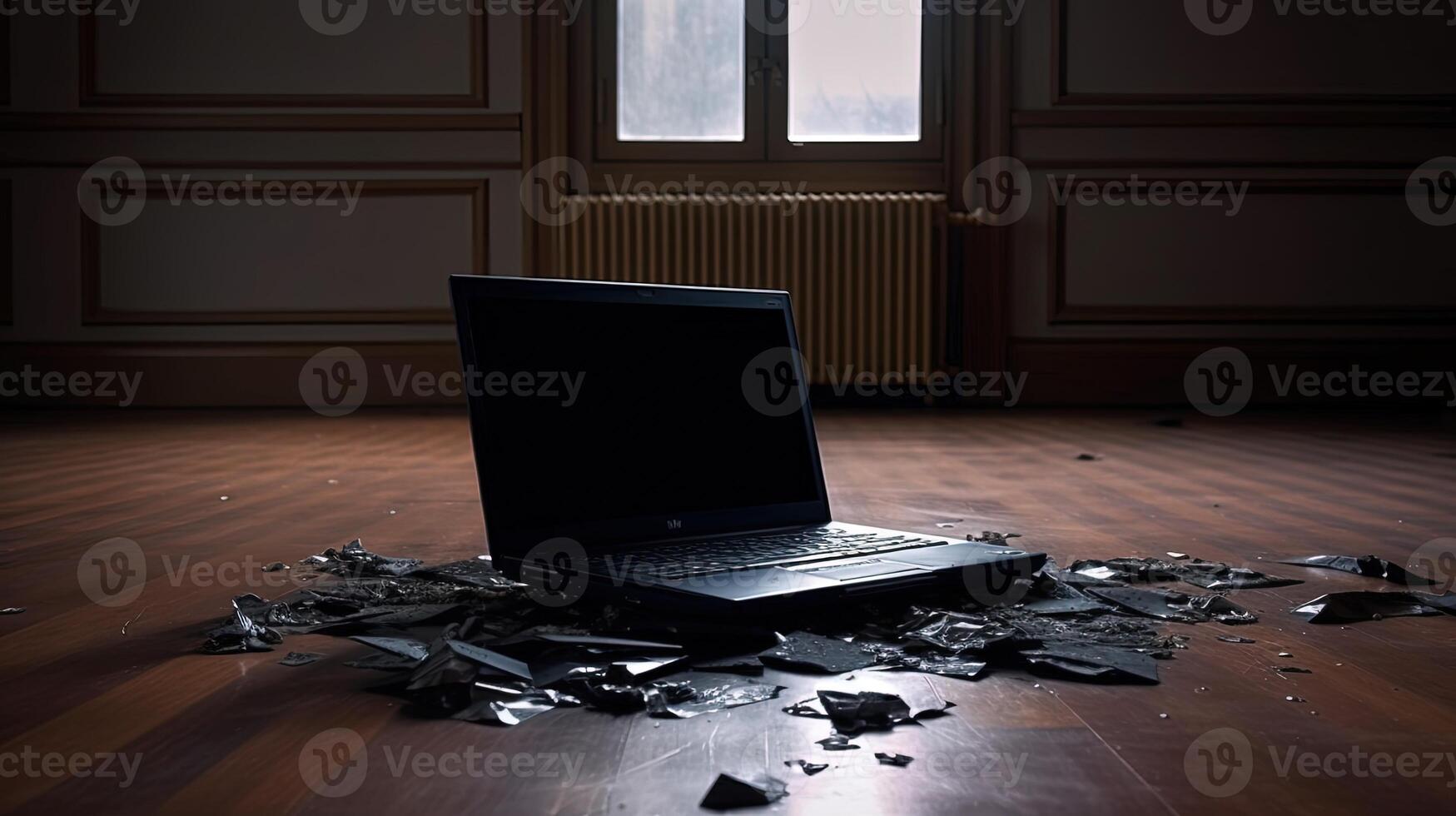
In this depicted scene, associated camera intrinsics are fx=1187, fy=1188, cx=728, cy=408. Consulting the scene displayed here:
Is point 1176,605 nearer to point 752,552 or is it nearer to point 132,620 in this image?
point 752,552

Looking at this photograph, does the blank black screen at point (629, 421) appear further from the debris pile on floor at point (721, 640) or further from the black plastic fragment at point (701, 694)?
the black plastic fragment at point (701, 694)

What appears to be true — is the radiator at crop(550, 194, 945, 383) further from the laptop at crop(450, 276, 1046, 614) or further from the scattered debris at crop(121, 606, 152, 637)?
the scattered debris at crop(121, 606, 152, 637)

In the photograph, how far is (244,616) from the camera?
908 millimetres

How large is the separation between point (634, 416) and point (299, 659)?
34cm

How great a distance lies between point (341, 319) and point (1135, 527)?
3384 millimetres

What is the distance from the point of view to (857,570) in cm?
91

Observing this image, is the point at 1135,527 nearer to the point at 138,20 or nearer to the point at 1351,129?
the point at 1351,129

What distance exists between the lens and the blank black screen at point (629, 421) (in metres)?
0.94

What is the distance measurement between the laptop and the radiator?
308cm

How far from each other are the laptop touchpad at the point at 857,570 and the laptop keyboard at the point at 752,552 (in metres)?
0.03

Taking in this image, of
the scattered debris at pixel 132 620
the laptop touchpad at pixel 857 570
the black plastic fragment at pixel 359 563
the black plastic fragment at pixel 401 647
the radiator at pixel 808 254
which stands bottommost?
the scattered debris at pixel 132 620

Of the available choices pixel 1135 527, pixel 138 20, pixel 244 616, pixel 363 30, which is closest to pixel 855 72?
pixel 363 30

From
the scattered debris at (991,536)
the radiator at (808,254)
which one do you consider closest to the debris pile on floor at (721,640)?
the scattered debris at (991,536)

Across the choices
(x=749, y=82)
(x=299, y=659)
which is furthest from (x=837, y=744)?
(x=749, y=82)
